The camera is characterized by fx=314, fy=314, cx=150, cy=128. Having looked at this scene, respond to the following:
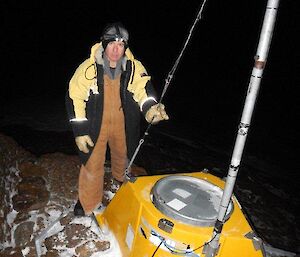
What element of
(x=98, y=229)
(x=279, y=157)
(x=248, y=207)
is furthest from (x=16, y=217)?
(x=279, y=157)

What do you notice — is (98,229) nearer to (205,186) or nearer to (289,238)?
(205,186)

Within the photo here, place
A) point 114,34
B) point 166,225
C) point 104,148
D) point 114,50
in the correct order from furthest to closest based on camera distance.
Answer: point 104,148
point 114,50
point 114,34
point 166,225

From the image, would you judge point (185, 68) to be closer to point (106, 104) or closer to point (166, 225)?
point (106, 104)

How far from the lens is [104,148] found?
12.6 ft

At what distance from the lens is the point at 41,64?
16.9 m

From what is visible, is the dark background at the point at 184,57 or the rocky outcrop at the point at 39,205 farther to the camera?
the dark background at the point at 184,57

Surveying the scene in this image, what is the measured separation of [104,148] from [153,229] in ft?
4.99

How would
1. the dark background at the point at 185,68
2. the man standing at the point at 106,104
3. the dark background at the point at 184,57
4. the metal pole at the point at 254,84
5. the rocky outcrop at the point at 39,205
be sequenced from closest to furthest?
the metal pole at the point at 254,84 < the man standing at the point at 106,104 < the rocky outcrop at the point at 39,205 < the dark background at the point at 185,68 < the dark background at the point at 184,57

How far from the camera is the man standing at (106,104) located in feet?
11.1

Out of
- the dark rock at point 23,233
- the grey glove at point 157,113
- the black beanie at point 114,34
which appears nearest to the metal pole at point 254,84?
the grey glove at point 157,113

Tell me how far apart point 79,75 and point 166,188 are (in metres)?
1.55

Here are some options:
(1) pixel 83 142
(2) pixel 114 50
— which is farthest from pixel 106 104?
(2) pixel 114 50

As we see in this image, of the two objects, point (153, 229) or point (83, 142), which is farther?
point (83, 142)

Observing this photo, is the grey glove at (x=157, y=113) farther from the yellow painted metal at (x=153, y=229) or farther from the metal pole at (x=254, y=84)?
the metal pole at (x=254, y=84)
